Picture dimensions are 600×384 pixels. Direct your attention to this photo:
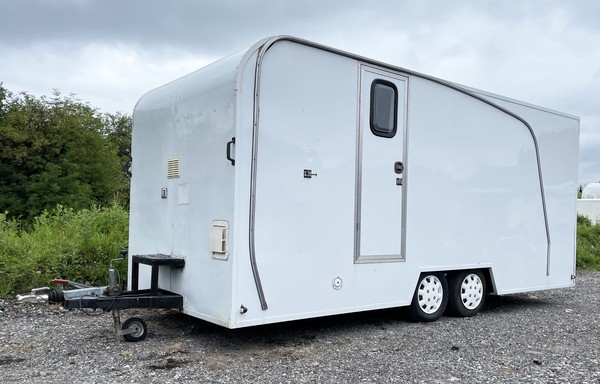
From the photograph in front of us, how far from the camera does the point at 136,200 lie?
21.1 ft

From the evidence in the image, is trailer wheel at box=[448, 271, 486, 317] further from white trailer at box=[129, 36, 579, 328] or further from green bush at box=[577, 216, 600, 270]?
green bush at box=[577, 216, 600, 270]

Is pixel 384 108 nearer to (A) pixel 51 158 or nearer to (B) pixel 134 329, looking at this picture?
(B) pixel 134 329

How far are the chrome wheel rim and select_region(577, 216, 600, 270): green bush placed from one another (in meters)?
8.87

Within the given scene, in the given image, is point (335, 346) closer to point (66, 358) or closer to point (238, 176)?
point (238, 176)

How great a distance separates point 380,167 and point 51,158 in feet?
85.7

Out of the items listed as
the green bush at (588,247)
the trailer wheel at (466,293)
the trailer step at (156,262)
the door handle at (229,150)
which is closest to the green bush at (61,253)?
the trailer step at (156,262)

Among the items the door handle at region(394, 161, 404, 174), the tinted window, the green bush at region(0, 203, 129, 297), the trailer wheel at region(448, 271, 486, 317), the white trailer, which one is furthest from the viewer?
the green bush at region(0, 203, 129, 297)

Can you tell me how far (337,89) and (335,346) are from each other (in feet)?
8.36

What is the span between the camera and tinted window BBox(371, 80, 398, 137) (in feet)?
19.4

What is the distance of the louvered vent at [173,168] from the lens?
578 cm

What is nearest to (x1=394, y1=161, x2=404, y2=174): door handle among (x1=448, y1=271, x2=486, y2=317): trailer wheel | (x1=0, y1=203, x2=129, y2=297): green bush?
(x1=448, y1=271, x2=486, y2=317): trailer wheel

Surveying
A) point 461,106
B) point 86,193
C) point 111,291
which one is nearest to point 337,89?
point 461,106

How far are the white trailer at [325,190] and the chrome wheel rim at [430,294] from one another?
2cm

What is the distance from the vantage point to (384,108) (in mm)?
6012
